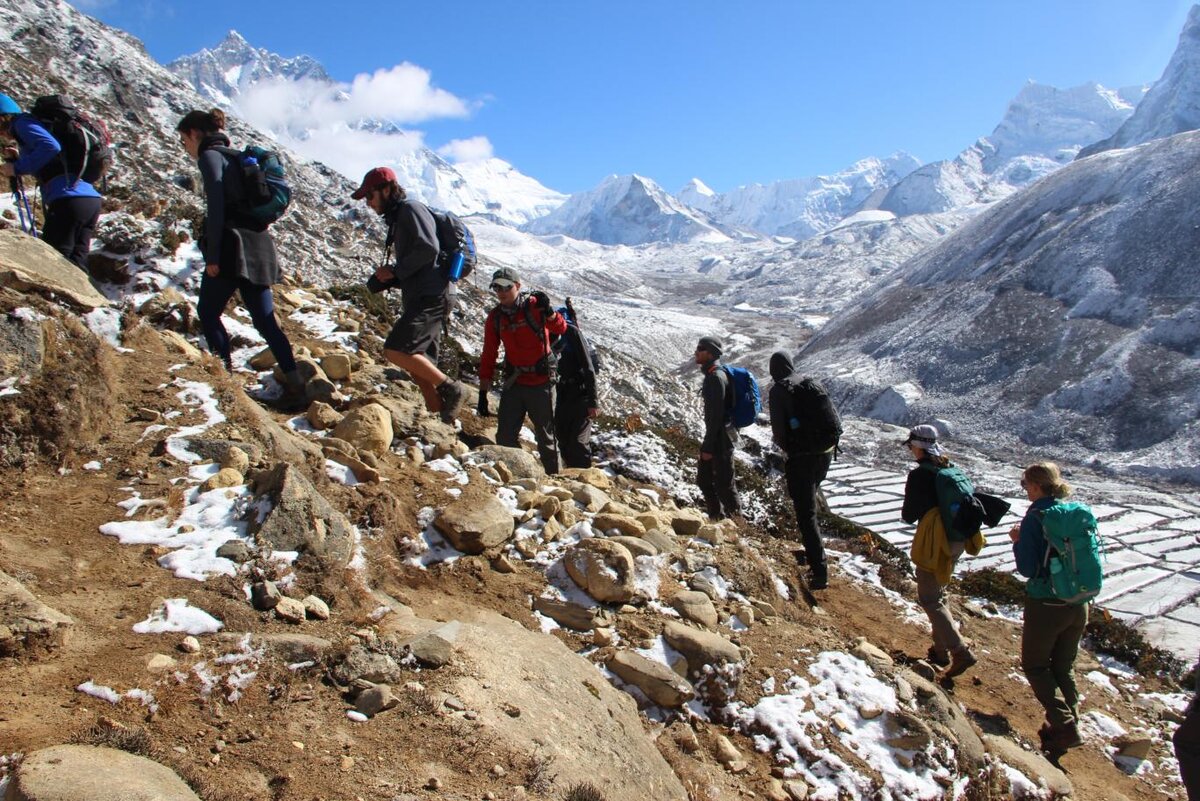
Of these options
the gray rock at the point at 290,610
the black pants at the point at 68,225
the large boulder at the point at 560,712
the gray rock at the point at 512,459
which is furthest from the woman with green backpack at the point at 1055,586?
the black pants at the point at 68,225

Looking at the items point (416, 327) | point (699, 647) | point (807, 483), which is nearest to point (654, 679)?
point (699, 647)

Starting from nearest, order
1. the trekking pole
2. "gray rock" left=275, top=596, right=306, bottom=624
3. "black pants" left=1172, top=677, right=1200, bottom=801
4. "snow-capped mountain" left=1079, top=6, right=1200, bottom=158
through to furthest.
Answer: "gray rock" left=275, top=596, right=306, bottom=624, "black pants" left=1172, top=677, right=1200, bottom=801, the trekking pole, "snow-capped mountain" left=1079, top=6, right=1200, bottom=158

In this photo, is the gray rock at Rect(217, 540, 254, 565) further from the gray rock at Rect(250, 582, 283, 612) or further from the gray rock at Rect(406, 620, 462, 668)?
the gray rock at Rect(406, 620, 462, 668)

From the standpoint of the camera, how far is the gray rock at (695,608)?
509 cm

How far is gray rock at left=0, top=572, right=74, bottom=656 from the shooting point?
2.69 meters

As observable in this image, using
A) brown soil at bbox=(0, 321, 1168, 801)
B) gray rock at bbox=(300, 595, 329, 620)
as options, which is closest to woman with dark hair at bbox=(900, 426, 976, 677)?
brown soil at bbox=(0, 321, 1168, 801)

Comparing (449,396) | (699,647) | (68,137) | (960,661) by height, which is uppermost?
(68,137)

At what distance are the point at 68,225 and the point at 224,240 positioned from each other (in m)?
1.67

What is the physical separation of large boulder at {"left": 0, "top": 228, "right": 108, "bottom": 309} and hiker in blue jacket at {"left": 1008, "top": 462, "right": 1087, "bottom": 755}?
7623 mm

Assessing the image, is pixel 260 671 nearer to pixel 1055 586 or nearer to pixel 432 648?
pixel 432 648

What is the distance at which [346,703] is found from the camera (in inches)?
115

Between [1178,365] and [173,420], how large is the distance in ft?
126

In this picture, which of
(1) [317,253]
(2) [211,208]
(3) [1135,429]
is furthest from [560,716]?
(3) [1135,429]

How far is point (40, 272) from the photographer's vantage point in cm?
536
